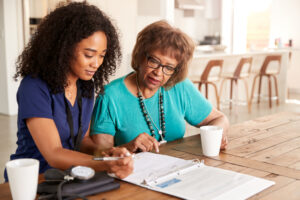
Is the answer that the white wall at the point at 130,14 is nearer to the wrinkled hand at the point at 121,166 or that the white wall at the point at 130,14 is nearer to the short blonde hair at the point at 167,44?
the short blonde hair at the point at 167,44

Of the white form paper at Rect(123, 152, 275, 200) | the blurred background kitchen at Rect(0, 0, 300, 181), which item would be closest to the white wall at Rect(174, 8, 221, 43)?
the blurred background kitchen at Rect(0, 0, 300, 181)

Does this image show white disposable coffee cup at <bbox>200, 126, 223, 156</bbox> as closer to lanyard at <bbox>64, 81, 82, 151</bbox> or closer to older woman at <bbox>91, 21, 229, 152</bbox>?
older woman at <bbox>91, 21, 229, 152</bbox>

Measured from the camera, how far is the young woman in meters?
1.28

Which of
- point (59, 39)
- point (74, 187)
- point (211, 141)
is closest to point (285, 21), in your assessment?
point (211, 141)

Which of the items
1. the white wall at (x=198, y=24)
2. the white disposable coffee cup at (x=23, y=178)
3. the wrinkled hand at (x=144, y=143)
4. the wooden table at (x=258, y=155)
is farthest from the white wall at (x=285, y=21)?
the white disposable coffee cup at (x=23, y=178)

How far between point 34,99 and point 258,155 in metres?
0.88

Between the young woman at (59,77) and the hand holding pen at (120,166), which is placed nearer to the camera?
the hand holding pen at (120,166)

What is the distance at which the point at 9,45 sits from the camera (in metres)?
5.64

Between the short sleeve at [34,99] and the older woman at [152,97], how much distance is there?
39cm

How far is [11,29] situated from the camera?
5629mm

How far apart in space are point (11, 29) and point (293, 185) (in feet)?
17.3

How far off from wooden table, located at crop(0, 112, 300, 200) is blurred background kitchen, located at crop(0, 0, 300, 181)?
59.2 inches

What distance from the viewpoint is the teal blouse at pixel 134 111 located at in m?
1.75

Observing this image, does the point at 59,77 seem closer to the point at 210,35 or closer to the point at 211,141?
the point at 211,141
